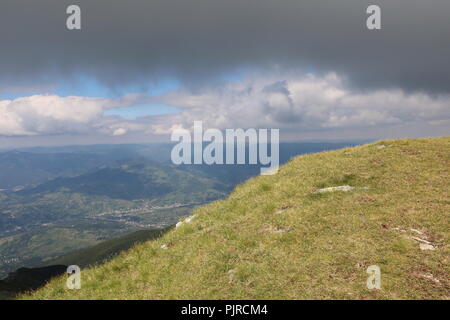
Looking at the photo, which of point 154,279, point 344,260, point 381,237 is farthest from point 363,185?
→ point 154,279

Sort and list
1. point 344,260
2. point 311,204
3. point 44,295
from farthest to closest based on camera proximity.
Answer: point 311,204
point 44,295
point 344,260

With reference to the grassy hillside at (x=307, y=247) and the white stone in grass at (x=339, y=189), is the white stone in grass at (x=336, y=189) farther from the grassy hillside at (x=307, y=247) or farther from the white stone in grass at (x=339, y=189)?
the grassy hillside at (x=307, y=247)

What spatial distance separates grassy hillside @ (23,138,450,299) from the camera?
1094cm

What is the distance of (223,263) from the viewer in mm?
13273

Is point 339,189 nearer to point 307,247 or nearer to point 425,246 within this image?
point 425,246

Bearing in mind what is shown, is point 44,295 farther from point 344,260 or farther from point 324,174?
point 324,174

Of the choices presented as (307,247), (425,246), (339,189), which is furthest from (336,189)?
(307,247)

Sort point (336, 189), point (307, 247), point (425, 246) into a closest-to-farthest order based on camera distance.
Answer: point (425, 246) → point (307, 247) → point (336, 189)

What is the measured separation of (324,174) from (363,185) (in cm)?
346

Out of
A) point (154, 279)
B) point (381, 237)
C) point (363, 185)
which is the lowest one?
point (154, 279)

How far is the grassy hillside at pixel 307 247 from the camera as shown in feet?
35.9

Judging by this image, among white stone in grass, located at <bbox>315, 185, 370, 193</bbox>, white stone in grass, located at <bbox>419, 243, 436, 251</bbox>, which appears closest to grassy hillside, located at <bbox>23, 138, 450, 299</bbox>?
white stone in grass, located at <bbox>419, 243, 436, 251</bbox>

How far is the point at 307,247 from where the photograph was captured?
13.4 metres
